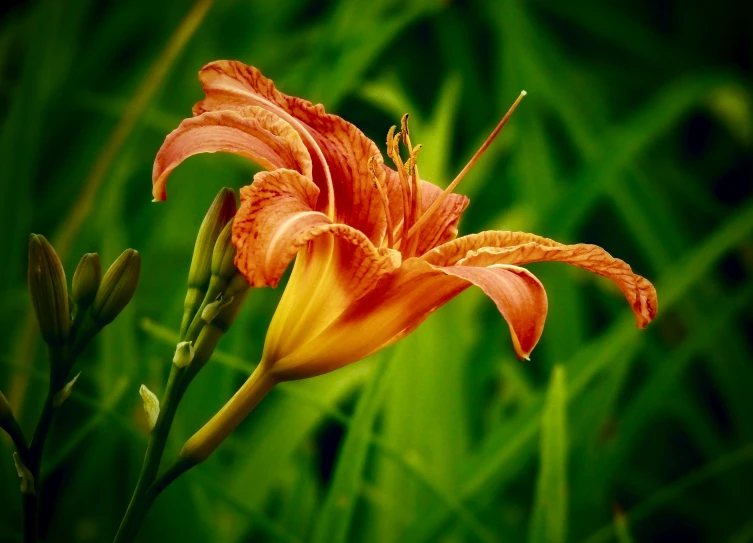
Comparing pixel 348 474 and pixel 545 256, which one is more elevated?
pixel 545 256

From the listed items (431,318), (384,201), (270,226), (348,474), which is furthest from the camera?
(431,318)

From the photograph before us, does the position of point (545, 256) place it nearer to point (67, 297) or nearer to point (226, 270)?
point (226, 270)

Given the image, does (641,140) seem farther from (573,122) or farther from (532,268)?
(532,268)

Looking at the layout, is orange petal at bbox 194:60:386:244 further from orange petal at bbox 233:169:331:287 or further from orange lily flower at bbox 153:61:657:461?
orange petal at bbox 233:169:331:287

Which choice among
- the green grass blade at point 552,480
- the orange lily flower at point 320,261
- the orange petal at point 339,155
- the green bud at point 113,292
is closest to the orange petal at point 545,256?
the orange lily flower at point 320,261

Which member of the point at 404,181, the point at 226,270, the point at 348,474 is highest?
the point at 404,181

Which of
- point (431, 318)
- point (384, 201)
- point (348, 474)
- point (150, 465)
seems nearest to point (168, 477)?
point (150, 465)

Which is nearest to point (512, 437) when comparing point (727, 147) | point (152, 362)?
point (152, 362)
